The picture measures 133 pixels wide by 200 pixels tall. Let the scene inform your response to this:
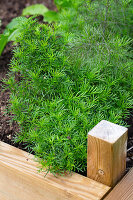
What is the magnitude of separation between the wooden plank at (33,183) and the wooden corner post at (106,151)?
2.5 inches

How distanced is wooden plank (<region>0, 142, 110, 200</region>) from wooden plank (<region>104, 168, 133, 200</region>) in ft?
0.13

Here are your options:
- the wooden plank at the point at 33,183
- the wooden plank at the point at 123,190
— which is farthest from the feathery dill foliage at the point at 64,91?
the wooden plank at the point at 123,190

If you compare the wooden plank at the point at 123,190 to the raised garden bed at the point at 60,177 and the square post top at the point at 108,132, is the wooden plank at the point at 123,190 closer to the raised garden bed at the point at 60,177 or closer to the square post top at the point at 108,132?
the raised garden bed at the point at 60,177

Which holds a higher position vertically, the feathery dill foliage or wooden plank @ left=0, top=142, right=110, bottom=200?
the feathery dill foliage

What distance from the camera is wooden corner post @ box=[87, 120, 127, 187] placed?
141 centimetres

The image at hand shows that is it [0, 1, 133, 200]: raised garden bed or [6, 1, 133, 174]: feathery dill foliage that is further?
[6, 1, 133, 174]: feathery dill foliage

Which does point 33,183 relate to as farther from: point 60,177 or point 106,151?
point 106,151

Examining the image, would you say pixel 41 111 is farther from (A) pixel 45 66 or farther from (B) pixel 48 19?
(B) pixel 48 19

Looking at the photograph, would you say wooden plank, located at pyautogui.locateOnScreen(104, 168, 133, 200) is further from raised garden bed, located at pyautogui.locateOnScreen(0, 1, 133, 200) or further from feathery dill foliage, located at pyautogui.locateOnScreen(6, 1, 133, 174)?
feathery dill foliage, located at pyautogui.locateOnScreen(6, 1, 133, 174)

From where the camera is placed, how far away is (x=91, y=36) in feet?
6.78

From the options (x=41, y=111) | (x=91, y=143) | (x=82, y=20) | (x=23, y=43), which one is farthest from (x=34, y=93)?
(x=82, y=20)

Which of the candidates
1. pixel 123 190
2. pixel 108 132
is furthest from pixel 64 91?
pixel 123 190

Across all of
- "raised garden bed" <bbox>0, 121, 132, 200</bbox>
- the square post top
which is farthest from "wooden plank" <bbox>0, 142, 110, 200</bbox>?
the square post top

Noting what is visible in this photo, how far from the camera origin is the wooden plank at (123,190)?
1.49 metres
